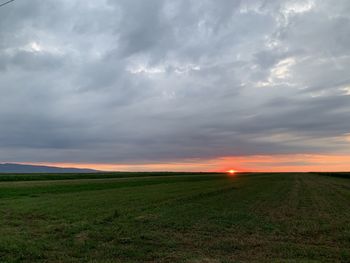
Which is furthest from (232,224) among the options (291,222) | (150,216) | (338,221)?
(338,221)

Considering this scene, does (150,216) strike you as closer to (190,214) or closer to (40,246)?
(190,214)

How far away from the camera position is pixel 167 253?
36.2 ft

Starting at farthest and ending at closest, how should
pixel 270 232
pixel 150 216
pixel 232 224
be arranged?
1. pixel 150 216
2. pixel 232 224
3. pixel 270 232

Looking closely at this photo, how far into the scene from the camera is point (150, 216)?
18.9 metres

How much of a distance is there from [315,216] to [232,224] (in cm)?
653

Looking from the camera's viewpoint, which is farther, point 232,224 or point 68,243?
point 232,224

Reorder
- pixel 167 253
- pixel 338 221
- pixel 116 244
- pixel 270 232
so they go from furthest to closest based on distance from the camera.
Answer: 1. pixel 338 221
2. pixel 270 232
3. pixel 116 244
4. pixel 167 253

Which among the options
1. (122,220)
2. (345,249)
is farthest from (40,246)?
(345,249)

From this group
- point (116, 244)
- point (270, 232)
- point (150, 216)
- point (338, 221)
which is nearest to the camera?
point (116, 244)

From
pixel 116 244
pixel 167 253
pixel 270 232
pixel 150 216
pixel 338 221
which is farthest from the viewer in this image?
pixel 150 216

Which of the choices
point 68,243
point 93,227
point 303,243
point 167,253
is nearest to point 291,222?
point 303,243

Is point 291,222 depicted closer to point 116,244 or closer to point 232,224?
point 232,224

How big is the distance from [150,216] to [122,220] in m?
2.07

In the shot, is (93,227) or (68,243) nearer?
(68,243)
